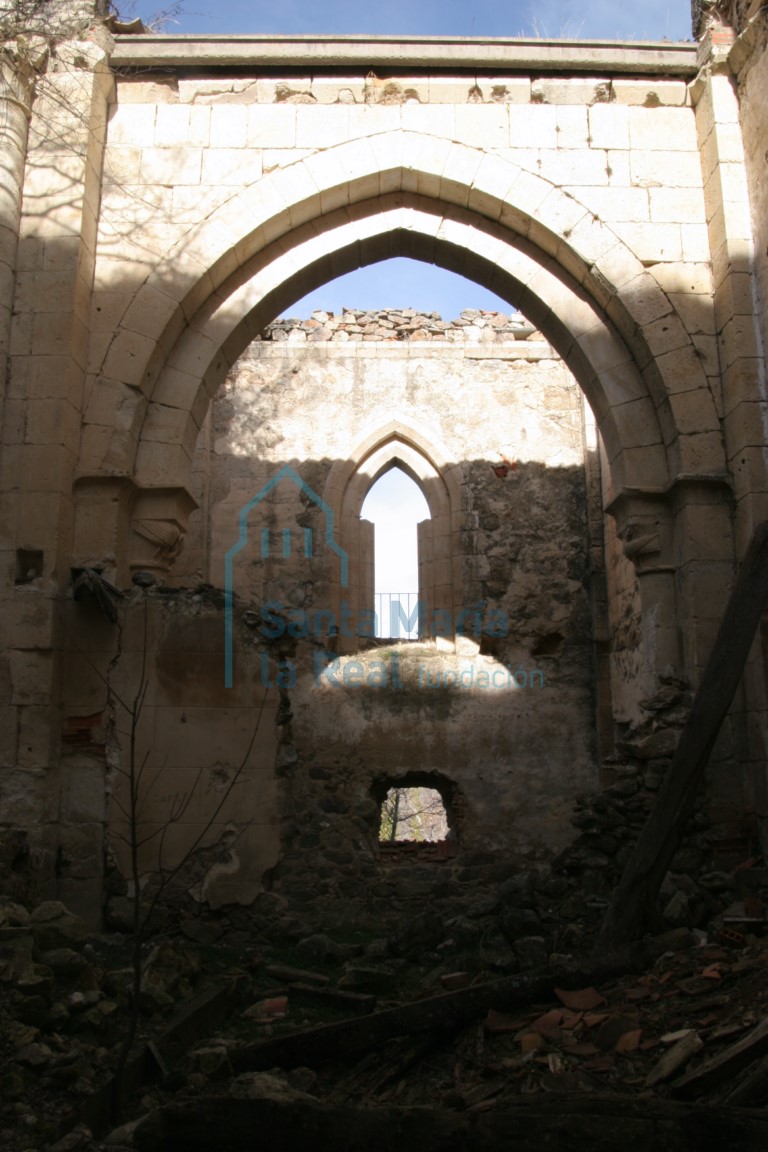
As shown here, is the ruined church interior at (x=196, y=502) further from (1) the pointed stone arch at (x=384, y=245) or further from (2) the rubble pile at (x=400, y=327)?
(2) the rubble pile at (x=400, y=327)

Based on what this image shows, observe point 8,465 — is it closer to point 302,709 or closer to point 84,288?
point 84,288

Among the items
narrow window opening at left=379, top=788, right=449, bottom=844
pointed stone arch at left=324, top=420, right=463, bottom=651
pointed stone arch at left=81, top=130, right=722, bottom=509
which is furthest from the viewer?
narrow window opening at left=379, top=788, right=449, bottom=844

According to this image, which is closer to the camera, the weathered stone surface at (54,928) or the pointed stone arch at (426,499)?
the weathered stone surface at (54,928)

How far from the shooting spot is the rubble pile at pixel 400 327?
35.8 feet

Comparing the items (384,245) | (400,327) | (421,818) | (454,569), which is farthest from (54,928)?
(421,818)

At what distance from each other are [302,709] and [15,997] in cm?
584

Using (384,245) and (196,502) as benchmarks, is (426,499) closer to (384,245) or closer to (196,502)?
(384,245)

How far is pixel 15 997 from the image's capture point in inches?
142

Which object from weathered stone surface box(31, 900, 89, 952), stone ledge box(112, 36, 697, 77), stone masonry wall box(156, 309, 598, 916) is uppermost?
stone ledge box(112, 36, 697, 77)

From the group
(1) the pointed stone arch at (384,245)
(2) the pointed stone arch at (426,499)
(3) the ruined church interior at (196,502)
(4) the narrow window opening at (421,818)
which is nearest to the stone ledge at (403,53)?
(3) the ruined church interior at (196,502)

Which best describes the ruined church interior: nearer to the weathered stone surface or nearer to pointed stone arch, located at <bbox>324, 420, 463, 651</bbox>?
the weathered stone surface

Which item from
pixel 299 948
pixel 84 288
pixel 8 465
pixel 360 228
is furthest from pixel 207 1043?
pixel 360 228

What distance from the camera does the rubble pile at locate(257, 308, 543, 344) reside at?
10898mm

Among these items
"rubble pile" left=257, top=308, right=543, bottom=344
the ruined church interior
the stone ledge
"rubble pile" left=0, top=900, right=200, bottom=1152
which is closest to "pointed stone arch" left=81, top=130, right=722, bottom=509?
the ruined church interior
